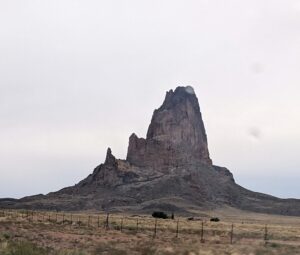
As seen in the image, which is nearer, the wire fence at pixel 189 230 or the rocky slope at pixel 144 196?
the wire fence at pixel 189 230

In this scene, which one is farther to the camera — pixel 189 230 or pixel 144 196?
pixel 144 196

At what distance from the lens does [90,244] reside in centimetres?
3666

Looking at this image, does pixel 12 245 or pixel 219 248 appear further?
pixel 219 248

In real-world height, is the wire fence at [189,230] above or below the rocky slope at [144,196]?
below

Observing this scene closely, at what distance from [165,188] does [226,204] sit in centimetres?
2140

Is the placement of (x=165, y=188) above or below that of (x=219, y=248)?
above

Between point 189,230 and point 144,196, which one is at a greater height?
point 144,196

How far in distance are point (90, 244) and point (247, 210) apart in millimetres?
145042

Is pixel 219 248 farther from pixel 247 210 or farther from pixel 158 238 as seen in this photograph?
pixel 247 210

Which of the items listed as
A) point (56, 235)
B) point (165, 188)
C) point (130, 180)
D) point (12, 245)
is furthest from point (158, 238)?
point (130, 180)

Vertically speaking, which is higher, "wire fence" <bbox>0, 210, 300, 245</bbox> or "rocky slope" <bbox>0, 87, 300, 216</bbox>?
"rocky slope" <bbox>0, 87, 300, 216</bbox>

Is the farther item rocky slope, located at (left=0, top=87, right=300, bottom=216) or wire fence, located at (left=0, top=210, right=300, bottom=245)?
rocky slope, located at (left=0, top=87, right=300, bottom=216)

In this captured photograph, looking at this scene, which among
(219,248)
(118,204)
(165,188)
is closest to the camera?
(219,248)

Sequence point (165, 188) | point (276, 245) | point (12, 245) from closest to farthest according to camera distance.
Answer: point (12, 245), point (276, 245), point (165, 188)
